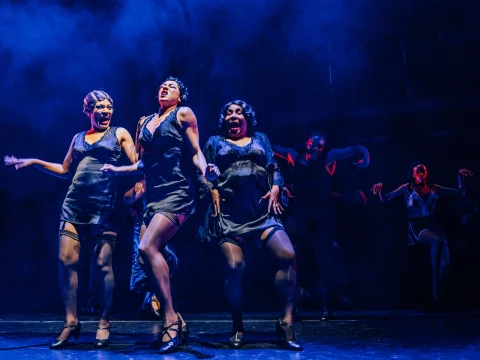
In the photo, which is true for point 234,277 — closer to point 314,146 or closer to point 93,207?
point 93,207

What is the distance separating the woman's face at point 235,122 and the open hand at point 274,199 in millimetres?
445

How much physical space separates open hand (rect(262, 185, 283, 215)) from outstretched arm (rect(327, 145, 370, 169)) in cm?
242

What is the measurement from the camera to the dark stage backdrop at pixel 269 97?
5812 mm

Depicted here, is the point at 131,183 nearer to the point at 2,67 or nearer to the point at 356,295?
the point at 2,67

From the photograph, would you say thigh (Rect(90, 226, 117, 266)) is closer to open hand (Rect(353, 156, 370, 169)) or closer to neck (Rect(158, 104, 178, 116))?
neck (Rect(158, 104, 178, 116))

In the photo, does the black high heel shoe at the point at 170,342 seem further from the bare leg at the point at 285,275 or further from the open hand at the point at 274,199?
the open hand at the point at 274,199

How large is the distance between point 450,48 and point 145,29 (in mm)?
3825

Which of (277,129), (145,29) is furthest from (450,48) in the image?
(145,29)

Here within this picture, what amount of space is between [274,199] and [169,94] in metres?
1.02

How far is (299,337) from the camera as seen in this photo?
133 inches

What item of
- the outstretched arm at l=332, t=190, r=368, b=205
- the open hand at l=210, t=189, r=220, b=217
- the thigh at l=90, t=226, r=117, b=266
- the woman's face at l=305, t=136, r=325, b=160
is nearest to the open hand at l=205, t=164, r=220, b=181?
the open hand at l=210, t=189, r=220, b=217

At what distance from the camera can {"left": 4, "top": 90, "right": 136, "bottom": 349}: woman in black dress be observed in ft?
10.7

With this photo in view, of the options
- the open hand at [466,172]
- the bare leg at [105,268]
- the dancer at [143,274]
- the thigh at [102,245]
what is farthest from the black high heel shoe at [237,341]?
the open hand at [466,172]

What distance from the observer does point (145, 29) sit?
5.84 meters
